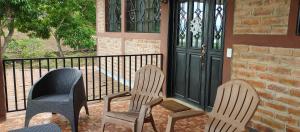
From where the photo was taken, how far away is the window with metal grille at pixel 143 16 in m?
5.11

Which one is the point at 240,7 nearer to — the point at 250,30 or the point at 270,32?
the point at 250,30

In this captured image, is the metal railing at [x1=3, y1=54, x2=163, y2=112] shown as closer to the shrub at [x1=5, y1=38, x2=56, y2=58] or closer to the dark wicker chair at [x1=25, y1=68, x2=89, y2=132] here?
the dark wicker chair at [x1=25, y1=68, x2=89, y2=132]

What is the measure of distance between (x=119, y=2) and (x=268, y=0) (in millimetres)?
4703

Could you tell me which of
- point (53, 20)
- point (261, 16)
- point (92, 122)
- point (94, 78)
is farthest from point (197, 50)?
point (53, 20)

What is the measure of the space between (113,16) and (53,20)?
13.7 feet

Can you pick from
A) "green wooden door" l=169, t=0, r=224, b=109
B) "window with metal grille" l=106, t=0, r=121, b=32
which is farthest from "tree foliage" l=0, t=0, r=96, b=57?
"green wooden door" l=169, t=0, r=224, b=109

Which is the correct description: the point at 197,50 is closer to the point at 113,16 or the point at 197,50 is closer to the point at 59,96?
the point at 59,96

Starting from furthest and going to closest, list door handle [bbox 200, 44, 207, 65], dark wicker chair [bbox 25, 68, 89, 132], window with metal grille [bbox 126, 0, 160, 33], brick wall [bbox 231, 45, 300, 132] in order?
window with metal grille [bbox 126, 0, 160, 33] < door handle [bbox 200, 44, 207, 65] < dark wicker chair [bbox 25, 68, 89, 132] < brick wall [bbox 231, 45, 300, 132]

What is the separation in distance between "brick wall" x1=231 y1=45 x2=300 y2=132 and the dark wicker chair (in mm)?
2086

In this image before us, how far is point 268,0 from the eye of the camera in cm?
287

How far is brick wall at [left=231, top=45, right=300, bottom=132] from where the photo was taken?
8.68 feet

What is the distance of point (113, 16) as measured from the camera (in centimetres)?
728

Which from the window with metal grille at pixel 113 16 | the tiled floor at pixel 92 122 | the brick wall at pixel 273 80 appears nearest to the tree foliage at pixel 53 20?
the window with metal grille at pixel 113 16

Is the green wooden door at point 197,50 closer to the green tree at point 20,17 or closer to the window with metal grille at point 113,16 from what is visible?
the window with metal grille at point 113,16
